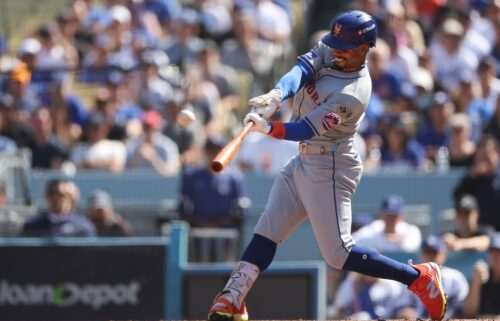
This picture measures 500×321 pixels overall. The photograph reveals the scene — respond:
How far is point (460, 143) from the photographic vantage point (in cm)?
1238

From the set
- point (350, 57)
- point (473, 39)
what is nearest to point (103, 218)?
point (350, 57)

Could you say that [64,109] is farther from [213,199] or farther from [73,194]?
[213,199]

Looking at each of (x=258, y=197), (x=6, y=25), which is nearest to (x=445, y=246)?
(x=258, y=197)

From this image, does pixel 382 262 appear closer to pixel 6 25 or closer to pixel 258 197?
pixel 258 197

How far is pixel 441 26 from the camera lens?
14.9 m

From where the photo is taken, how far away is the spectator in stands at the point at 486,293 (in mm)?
10242

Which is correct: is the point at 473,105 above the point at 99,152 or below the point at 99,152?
above

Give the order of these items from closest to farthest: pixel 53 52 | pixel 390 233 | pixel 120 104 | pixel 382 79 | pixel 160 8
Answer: pixel 390 233 < pixel 120 104 < pixel 382 79 < pixel 53 52 < pixel 160 8

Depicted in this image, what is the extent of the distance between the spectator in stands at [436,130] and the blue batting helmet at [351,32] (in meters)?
6.12

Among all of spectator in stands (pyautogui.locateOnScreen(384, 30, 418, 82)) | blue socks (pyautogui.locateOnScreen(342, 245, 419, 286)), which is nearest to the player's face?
blue socks (pyautogui.locateOnScreen(342, 245, 419, 286))

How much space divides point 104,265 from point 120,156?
7.04 feet

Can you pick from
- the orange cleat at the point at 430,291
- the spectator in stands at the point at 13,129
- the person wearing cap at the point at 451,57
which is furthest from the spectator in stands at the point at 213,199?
the orange cleat at the point at 430,291

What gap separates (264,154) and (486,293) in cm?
331

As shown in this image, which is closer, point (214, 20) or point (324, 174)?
point (324, 174)
